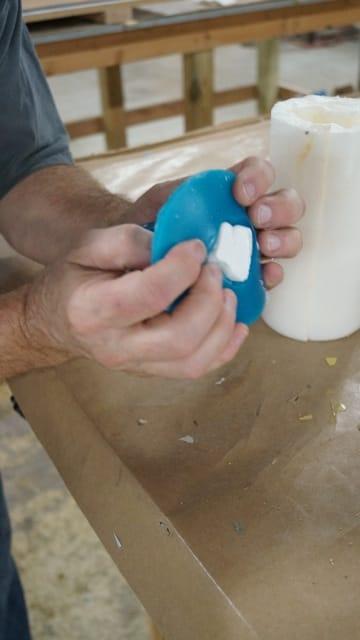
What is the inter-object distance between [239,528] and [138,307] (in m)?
0.17

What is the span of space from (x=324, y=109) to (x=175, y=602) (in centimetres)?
41

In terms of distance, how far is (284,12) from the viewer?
1.90 metres

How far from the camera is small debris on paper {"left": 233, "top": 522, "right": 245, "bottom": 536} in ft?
1.53

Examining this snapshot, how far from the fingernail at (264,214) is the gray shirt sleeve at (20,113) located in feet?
1.22

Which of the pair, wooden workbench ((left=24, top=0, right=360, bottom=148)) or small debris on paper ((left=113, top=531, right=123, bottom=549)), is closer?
small debris on paper ((left=113, top=531, right=123, bottom=549))

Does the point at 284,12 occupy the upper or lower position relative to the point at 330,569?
upper

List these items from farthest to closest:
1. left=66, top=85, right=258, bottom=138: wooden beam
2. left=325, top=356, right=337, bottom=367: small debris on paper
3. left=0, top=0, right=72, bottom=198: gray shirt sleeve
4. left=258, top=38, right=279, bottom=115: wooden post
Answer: left=258, top=38, right=279, bottom=115: wooden post
left=66, top=85, right=258, bottom=138: wooden beam
left=0, top=0, right=72, bottom=198: gray shirt sleeve
left=325, top=356, right=337, bottom=367: small debris on paper

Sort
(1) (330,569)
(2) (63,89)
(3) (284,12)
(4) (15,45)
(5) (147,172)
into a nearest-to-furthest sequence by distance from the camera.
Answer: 1. (1) (330,569)
2. (4) (15,45)
3. (5) (147,172)
4. (3) (284,12)
5. (2) (63,89)

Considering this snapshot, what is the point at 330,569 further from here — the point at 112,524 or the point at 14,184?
the point at 14,184

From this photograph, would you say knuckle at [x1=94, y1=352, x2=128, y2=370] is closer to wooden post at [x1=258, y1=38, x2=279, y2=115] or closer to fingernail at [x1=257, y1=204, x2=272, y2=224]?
fingernail at [x1=257, y1=204, x2=272, y2=224]

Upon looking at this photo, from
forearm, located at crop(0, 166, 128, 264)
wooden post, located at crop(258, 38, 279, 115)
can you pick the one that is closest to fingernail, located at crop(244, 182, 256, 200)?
forearm, located at crop(0, 166, 128, 264)

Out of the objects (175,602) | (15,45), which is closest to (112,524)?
(175,602)

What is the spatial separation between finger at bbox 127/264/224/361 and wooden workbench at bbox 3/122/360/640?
0.38 ft

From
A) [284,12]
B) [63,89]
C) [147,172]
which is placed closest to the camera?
[147,172]
